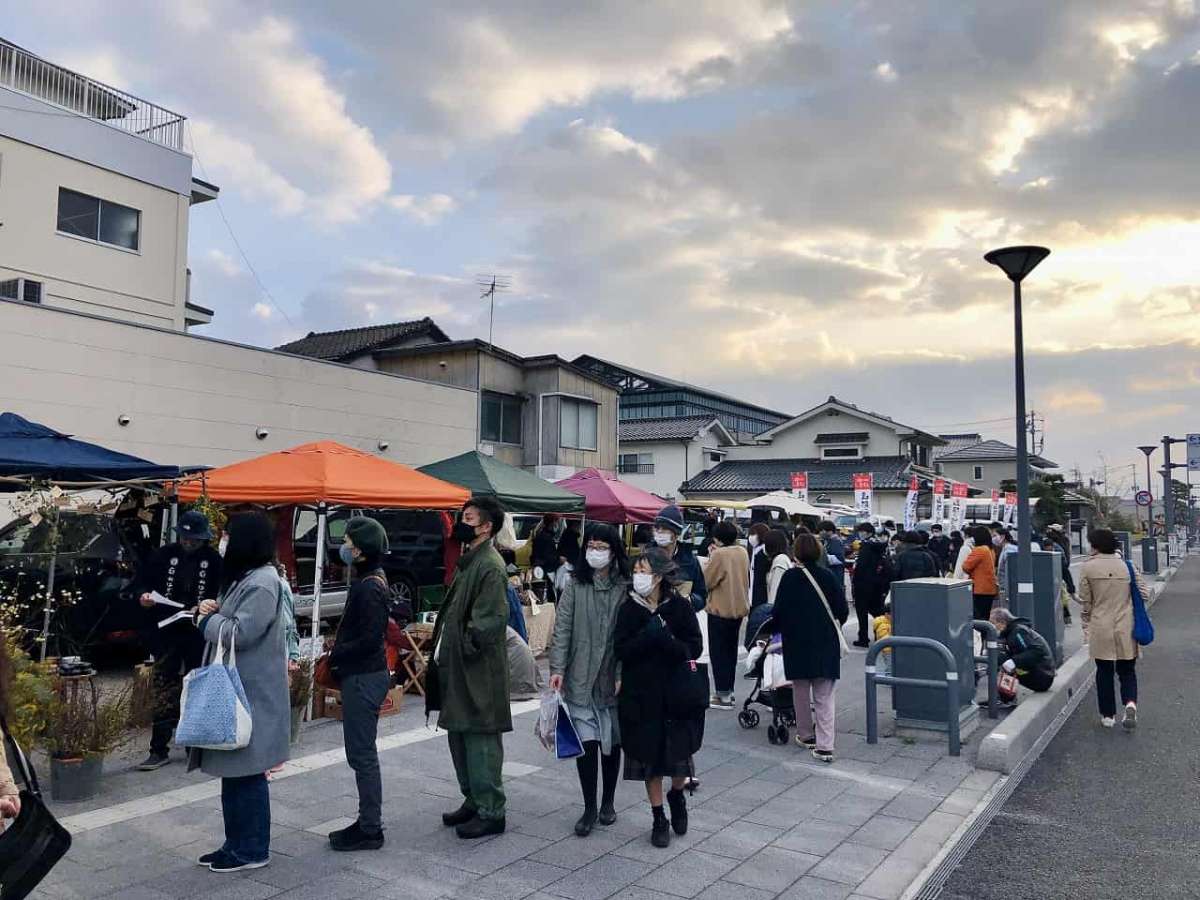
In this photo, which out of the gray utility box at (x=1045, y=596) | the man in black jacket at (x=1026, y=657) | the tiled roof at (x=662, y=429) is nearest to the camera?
the man in black jacket at (x=1026, y=657)

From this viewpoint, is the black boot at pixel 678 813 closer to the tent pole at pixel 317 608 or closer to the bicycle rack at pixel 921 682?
the bicycle rack at pixel 921 682

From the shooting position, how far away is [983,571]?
11.8m

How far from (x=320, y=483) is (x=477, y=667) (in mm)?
3991

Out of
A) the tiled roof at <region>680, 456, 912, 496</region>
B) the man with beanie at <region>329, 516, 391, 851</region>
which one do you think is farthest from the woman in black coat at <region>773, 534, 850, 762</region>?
the tiled roof at <region>680, 456, 912, 496</region>

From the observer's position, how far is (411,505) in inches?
356

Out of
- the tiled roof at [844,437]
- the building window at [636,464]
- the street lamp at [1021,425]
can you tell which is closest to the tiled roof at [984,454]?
Answer: the tiled roof at [844,437]

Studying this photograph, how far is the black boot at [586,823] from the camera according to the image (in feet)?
16.1

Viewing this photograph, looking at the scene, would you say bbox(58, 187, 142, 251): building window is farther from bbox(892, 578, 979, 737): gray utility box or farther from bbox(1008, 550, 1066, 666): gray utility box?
bbox(1008, 550, 1066, 666): gray utility box

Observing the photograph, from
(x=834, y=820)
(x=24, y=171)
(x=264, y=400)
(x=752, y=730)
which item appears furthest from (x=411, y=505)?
(x=24, y=171)

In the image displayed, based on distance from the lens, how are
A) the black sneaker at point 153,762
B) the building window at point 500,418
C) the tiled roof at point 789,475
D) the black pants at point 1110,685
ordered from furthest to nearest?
the tiled roof at point 789,475
the building window at point 500,418
the black pants at point 1110,685
the black sneaker at point 153,762

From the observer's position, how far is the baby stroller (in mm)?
7141

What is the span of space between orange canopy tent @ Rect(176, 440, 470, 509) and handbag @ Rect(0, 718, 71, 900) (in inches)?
215

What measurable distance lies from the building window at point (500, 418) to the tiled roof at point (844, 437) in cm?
2156

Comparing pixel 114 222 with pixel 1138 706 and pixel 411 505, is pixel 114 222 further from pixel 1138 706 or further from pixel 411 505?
pixel 1138 706
